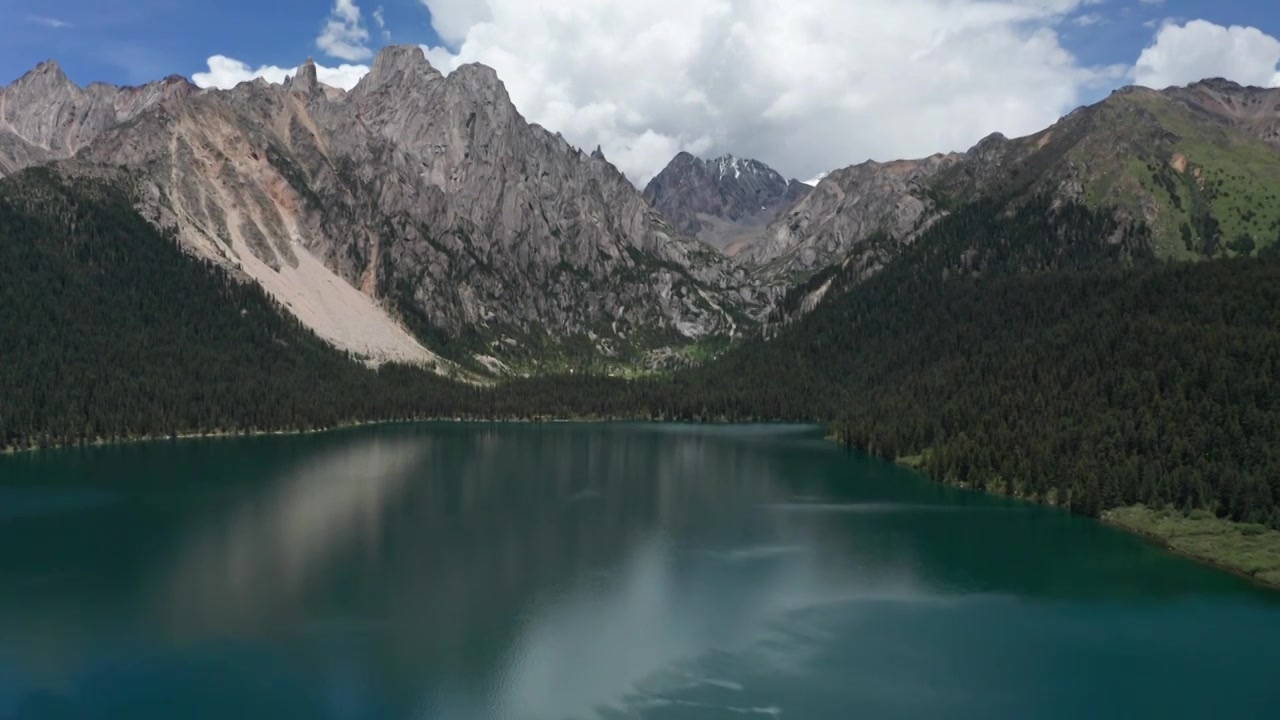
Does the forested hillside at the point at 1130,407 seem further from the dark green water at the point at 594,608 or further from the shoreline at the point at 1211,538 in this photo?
the dark green water at the point at 594,608

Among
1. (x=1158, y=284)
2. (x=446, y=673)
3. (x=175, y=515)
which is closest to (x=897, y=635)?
(x=446, y=673)

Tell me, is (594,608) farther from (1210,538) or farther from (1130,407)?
(1130,407)

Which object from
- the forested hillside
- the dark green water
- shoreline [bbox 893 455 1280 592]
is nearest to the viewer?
the dark green water

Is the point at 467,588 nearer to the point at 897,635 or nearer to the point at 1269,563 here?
the point at 897,635

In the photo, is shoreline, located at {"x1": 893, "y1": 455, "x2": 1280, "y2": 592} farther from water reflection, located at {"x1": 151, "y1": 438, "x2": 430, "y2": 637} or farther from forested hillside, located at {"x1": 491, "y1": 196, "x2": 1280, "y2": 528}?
water reflection, located at {"x1": 151, "y1": 438, "x2": 430, "y2": 637}

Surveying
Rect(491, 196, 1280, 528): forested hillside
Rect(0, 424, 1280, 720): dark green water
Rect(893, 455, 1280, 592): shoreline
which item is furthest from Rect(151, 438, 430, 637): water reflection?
Rect(491, 196, 1280, 528): forested hillside
